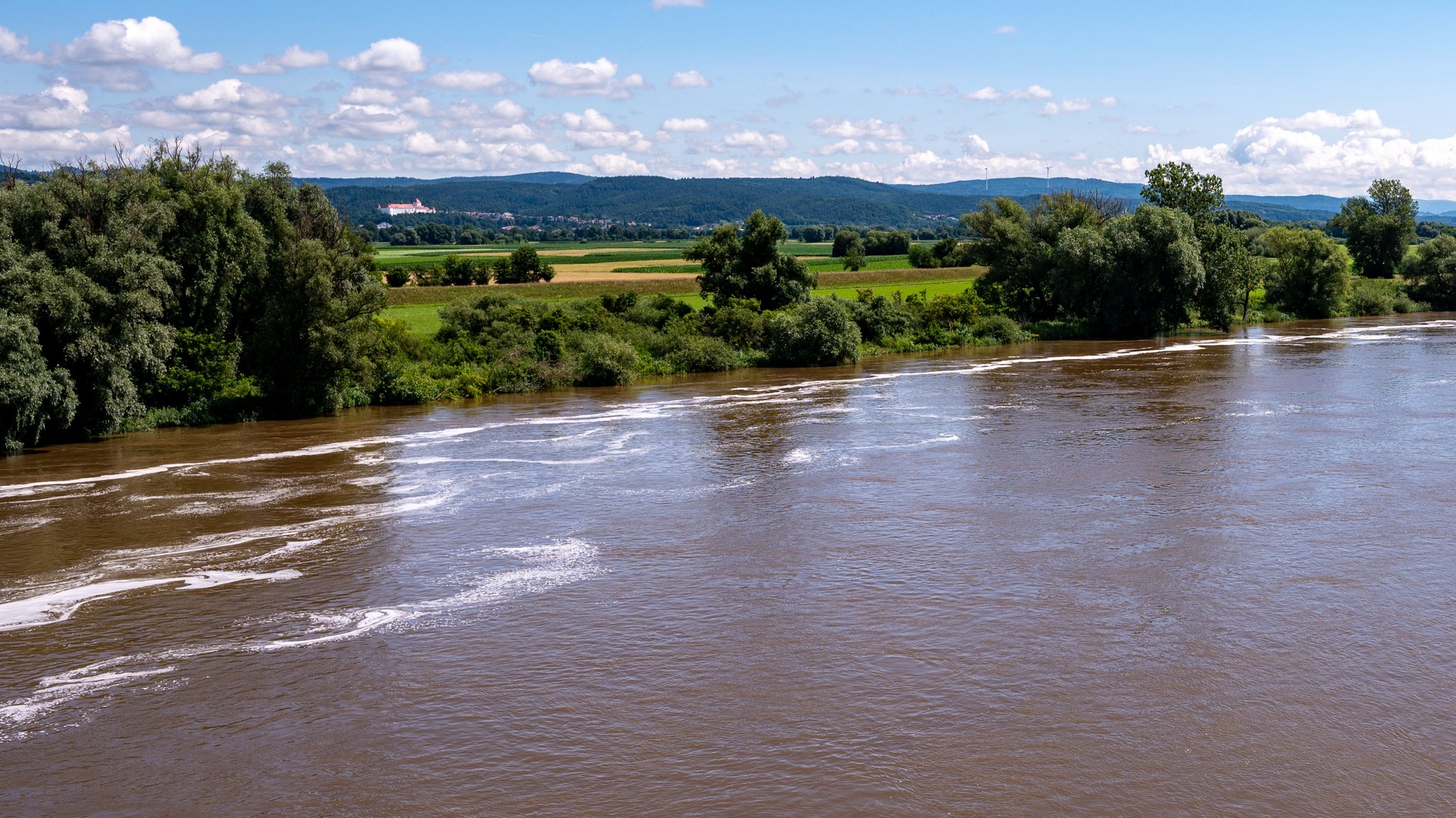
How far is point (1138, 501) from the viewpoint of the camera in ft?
77.1

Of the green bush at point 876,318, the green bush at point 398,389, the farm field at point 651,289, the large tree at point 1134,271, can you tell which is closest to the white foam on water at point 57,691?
the green bush at point 398,389

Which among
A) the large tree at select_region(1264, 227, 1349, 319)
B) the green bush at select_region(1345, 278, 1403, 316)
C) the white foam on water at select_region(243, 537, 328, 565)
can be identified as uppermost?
the large tree at select_region(1264, 227, 1349, 319)

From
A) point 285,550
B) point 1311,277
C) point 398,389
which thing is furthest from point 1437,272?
point 285,550

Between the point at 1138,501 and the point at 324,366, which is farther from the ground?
the point at 324,366

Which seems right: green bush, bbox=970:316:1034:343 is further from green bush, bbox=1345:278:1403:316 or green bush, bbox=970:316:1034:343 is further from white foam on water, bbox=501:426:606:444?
white foam on water, bbox=501:426:606:444

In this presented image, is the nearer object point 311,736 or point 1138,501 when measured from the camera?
point 311,736

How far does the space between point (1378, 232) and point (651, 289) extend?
6458 cm

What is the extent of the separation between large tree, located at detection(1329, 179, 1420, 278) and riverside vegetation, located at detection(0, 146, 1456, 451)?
13145 millimetres

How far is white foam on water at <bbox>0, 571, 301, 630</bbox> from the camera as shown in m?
17.5

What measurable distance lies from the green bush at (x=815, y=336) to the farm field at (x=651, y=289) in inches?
241

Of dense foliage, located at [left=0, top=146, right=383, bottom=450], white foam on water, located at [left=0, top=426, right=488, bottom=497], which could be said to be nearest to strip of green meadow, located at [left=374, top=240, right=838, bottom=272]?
dense foliage, located at [left=0, top=146, right=383, bottom=450]

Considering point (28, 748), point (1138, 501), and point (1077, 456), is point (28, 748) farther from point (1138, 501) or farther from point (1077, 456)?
point (1077, 456)

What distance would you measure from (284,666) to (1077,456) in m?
20.2

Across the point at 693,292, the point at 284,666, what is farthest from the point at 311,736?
the point at 693,292
